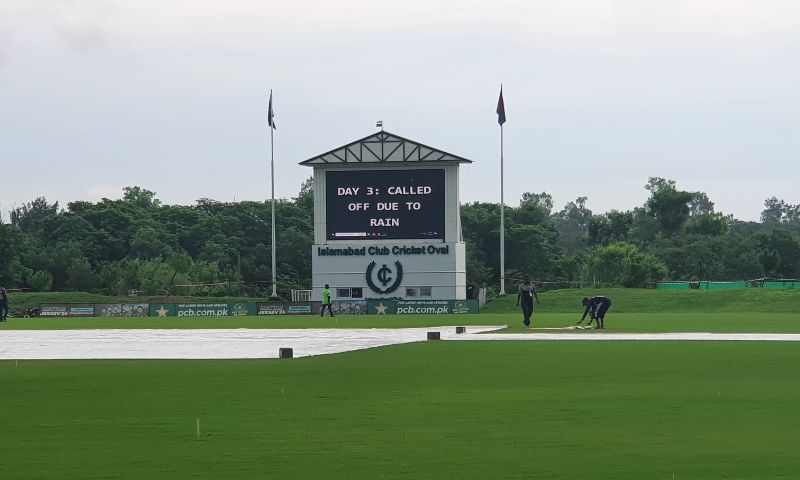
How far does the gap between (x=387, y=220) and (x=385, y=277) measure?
4092mm

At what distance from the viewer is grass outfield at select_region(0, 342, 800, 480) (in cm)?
1142

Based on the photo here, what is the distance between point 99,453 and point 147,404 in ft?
15.2

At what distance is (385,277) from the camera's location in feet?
269

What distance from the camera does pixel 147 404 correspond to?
55.6 ft

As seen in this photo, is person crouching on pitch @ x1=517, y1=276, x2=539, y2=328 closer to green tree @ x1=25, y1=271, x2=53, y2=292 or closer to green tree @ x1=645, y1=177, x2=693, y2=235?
green tree @ x1=25, y1=271, x2=53, y2=292

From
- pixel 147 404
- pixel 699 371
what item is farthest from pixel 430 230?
pixel 147 404

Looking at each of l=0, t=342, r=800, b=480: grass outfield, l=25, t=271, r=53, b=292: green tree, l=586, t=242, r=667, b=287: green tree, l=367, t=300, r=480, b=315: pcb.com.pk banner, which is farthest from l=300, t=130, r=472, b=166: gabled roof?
l=0, t=342, r=800, b=480: grass outfield

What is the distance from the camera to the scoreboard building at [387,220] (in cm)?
8000

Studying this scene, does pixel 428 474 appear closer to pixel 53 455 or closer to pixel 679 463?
pixel 679 463

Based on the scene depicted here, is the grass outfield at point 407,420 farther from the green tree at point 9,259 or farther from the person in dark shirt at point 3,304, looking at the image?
the green tree at point 9,259

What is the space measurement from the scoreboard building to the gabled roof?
0.06m

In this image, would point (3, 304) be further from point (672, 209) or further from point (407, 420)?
point (672, 209)

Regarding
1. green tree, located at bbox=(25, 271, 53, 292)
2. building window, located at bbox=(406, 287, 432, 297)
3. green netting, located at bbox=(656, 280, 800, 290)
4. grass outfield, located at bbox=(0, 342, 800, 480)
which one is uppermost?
green tree, located at bbox=(25, 271, 53, 292)

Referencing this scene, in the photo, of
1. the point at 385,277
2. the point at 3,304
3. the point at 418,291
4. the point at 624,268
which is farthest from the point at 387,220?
the point at 624,268
